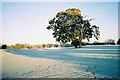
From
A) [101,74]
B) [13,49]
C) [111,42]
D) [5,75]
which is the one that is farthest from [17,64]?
[111,42]

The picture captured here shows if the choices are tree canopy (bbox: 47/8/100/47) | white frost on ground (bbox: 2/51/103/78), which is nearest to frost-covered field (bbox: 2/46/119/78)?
white frost on ground (bbox: 2/51/103/78)

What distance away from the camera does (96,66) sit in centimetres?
376

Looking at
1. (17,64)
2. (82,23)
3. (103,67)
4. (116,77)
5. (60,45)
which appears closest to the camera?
(116,77)

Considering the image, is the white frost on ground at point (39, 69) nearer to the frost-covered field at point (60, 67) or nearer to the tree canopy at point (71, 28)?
the frost-covered field at point (60, 67)

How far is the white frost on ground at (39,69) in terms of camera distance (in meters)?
3.52

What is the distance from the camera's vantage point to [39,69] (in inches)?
154

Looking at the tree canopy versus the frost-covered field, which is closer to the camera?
the frost-covered field

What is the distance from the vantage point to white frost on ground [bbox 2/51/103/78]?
11.5ft

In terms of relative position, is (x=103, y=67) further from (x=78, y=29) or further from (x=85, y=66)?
(x=78, y=29)

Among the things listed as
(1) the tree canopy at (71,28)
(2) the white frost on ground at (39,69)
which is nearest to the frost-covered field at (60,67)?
(2) the white frost on ground at (39,69)

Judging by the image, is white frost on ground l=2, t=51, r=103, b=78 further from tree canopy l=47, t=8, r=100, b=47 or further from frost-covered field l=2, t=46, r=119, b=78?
tree canopy l=47, t=8, r=100, b=47

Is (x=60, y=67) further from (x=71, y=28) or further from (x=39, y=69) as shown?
(x=71, y=28)

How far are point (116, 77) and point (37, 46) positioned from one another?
2792mm

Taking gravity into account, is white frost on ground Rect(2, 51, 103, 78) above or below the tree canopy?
below
